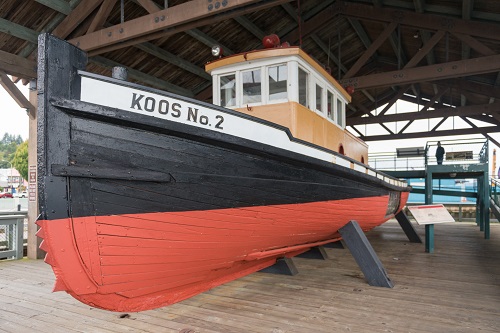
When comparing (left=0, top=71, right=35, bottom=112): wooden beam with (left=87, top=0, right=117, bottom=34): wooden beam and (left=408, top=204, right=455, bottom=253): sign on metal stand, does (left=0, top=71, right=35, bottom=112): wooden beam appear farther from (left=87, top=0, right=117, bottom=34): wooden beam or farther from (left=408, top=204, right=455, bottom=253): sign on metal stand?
(left=408, top=204, right=455, bottom=253): sign on metal stand

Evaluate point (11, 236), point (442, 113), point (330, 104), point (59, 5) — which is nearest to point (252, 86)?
point (330, 104)

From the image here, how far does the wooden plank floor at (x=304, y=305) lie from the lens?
9.15ft

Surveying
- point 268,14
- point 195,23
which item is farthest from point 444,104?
point 195,23

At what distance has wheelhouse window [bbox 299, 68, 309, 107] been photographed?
373cm

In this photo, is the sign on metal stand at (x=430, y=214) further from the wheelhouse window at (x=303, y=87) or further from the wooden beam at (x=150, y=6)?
the wooden beam at (x=150, y=6)

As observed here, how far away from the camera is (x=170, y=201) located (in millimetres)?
2338

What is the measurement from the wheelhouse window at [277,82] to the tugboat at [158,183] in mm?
15

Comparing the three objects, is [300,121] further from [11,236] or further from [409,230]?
[11,236]

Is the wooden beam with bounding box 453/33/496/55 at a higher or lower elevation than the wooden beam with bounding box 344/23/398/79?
lower

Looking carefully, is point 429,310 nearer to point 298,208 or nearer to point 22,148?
point 298,208

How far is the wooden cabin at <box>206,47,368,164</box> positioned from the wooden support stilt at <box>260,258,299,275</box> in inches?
66.2

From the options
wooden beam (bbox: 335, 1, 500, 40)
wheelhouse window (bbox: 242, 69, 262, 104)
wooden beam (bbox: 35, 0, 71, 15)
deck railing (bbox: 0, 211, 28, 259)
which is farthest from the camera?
wooden beam (bbox: 335, 1, 500, 40)

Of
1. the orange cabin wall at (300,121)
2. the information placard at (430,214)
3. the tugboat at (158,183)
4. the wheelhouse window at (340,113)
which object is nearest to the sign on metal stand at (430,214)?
the information placard at (430,214)

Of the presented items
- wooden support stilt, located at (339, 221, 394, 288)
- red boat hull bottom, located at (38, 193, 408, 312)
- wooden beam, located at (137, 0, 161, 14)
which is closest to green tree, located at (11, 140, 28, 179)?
wooden beam, located at (137, 0, 161, 14)
